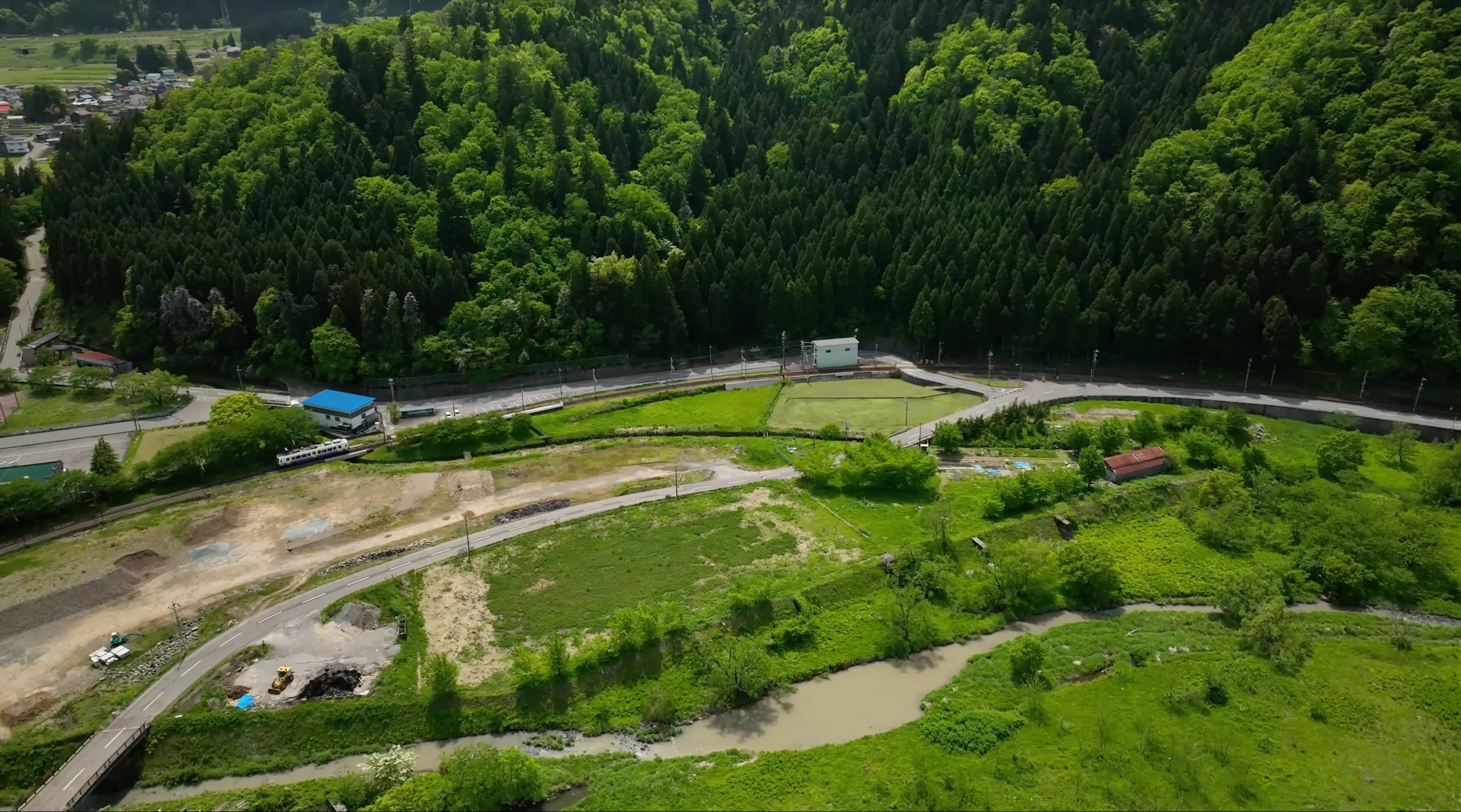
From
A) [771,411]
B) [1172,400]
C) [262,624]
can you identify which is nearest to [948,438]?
[771,411]

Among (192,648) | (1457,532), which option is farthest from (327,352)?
(1457,532)

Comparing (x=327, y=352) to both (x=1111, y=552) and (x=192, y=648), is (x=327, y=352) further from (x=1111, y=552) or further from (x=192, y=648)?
(x=1111, y=552)

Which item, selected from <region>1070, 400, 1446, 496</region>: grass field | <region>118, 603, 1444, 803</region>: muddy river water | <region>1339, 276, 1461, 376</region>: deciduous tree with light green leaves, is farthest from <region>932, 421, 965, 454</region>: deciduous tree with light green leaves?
<region>1339, 276, 1461, 376</region>: deciduous tree with light green leaves

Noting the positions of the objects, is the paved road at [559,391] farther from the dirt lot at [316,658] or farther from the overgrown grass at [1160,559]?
the overgrown grass at [1160,559]

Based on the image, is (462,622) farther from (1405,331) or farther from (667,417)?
(1405,331)

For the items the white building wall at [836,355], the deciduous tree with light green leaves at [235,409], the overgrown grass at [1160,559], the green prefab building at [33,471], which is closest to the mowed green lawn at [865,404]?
the white building wall at [836,355]

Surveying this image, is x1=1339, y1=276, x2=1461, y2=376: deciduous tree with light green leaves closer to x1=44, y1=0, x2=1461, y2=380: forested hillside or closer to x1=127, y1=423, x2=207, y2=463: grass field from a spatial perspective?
x1=44, y1=0, x2=1461, y2=380: forested hillside
